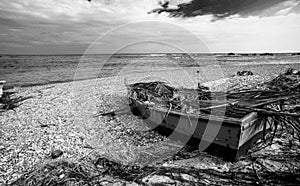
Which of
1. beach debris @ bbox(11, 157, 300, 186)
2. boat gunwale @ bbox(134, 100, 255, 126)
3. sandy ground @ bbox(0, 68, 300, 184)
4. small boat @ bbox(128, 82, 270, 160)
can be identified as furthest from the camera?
sandy ground @ bbox(0, 68, 300, 184)

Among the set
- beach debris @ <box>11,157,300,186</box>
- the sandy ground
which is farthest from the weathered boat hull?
beach debris @ <box>11,157,300,186</box>

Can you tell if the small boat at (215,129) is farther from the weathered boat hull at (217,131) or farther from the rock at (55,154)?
the rock at (55,154)

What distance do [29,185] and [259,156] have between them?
510cm

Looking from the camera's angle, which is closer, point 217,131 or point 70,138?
A: point 217,131

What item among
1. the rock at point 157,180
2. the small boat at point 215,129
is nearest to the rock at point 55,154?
the rock at point 157,180

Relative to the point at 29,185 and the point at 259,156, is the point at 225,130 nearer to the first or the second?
the point at 259,156

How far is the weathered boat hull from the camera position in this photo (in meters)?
3.85

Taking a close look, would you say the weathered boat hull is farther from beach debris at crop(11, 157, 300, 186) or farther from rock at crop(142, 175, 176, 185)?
rock at crop(142, 175, 176, 185)

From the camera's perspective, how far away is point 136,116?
25.5 ft

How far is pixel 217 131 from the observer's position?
4105 millimetres

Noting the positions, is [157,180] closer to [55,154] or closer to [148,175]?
[148,175]

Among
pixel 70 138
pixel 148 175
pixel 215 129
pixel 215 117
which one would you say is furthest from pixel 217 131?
pixel 70 138

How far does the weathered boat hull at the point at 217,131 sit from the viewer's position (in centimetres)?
385

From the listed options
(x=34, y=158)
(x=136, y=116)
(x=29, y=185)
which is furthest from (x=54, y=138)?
(x=136, y=116)
